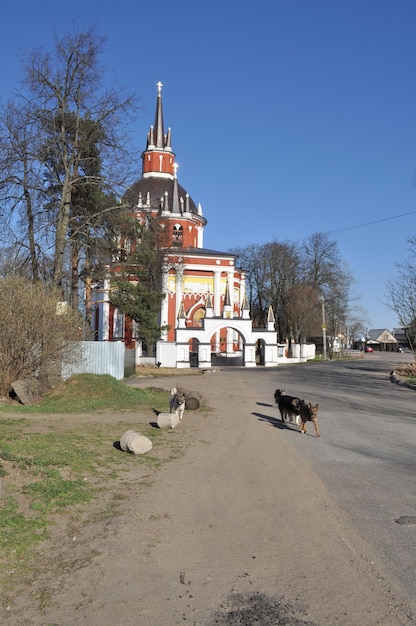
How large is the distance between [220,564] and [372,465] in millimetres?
4540

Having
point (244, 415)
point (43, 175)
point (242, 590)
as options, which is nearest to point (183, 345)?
point (43, 175)

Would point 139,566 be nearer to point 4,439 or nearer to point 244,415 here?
point 4,439

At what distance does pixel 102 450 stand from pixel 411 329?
2330cm

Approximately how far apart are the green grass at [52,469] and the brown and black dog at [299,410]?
285 centimetres

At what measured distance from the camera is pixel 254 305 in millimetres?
69312

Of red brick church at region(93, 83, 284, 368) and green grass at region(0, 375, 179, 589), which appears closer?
green grass at region(0, 375, 179, 589)

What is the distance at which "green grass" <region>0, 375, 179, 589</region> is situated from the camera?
Result: 511 centimetres

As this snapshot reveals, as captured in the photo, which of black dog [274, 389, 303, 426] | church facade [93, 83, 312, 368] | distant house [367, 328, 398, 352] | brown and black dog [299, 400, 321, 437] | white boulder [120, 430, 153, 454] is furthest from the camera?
distant house [367, 328, 398, 352]

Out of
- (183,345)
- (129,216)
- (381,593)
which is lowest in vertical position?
(381,593)

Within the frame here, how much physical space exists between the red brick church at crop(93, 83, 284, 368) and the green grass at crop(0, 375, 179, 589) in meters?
24.8

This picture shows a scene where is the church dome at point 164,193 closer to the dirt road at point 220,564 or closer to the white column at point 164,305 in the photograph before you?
the white column at point 164,305

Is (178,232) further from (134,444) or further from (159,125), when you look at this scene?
(134,444)

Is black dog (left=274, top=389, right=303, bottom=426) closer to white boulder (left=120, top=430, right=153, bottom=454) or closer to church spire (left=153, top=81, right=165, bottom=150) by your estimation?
white boulder (left=120, top=430, right=153, bottom=454)

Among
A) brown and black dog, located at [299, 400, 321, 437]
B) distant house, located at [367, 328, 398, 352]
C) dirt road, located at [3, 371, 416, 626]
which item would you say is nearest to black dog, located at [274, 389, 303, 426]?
brown and black dog, located at [299, 400, 321, 437]
